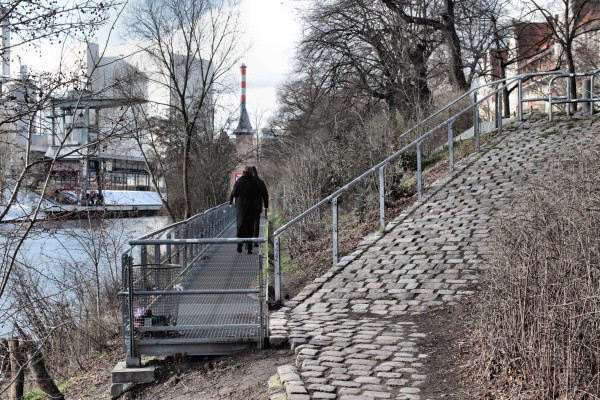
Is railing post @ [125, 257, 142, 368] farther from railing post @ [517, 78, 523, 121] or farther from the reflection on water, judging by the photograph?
railing post @ [517, 78, 523, 121]

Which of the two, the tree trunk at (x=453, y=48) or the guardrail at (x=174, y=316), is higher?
the tree trunk at (x=453, y=48)

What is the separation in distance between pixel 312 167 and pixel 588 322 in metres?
12.2

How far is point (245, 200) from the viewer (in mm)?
12617

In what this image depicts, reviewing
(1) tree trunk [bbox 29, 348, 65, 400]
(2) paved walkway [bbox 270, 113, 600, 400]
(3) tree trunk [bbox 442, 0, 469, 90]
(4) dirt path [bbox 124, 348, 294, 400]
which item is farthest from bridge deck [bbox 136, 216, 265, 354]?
(3) tree trunk [bbox 442, 0, 469, 90]

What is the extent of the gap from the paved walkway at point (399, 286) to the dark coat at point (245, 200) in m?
2.83

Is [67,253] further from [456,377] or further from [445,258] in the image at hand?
[456,377]

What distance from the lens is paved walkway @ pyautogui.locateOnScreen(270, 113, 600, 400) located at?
546 centimetres

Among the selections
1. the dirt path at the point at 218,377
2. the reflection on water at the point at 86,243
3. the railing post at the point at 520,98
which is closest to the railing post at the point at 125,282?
the dirt path at the point at 218,377

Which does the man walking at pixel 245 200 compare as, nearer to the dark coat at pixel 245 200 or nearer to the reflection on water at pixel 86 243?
the dark coat at pixel 245 200

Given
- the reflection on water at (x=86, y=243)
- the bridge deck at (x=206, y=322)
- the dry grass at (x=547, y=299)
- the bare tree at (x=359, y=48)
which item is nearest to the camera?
the dry grass at (x=547, y=299)

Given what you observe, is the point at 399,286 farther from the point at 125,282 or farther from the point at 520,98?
the point at 520,98

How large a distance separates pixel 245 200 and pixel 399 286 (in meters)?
5.01

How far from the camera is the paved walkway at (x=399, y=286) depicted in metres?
5.46

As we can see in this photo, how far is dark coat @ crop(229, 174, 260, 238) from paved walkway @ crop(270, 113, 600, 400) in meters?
2.83
